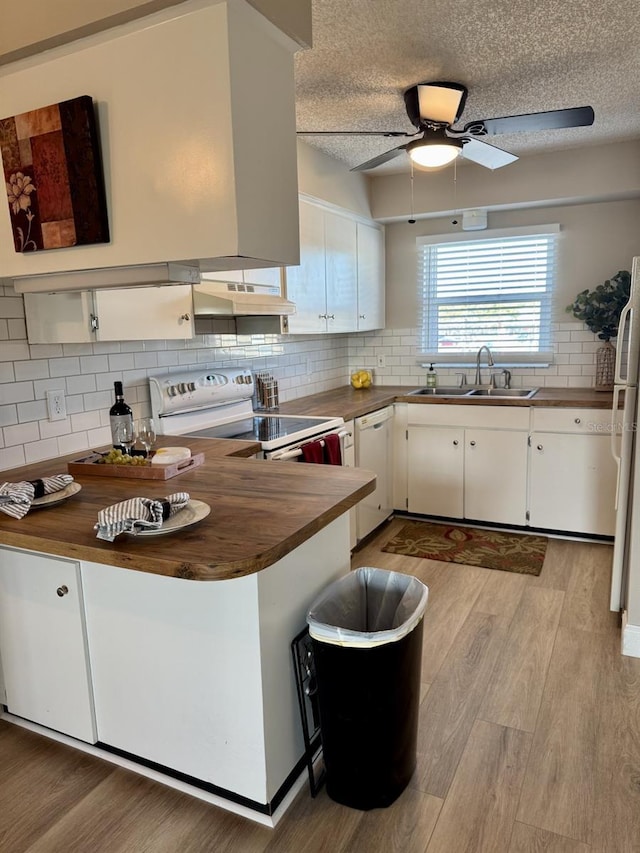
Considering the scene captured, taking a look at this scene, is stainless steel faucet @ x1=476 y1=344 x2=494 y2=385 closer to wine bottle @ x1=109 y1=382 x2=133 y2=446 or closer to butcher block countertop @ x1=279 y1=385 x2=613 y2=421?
butcher block countertop @ x1=279 y1=385 x2=613 y2=421

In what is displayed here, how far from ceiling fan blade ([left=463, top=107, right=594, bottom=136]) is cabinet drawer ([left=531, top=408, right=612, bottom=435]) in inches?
68.6

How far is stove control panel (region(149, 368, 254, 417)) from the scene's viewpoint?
283cm

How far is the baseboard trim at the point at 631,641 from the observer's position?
2514 millimetres

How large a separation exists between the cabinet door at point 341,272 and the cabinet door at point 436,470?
916 millimetres

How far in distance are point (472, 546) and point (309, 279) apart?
6.53ft

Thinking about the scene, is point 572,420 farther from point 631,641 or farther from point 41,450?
point 41,450

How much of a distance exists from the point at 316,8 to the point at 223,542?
186cm

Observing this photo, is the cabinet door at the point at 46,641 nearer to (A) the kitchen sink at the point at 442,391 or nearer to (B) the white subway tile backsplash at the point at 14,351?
(B) the white subway tile backsplash at the point at 14,351

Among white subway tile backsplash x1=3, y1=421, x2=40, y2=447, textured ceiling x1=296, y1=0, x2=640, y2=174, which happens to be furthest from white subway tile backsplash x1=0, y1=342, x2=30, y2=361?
textured ceiling x1=296, y1=0, x2=640, y2=174

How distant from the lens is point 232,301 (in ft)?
8.78

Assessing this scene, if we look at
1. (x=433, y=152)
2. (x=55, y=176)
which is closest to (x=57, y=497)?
(x=55, y=176)

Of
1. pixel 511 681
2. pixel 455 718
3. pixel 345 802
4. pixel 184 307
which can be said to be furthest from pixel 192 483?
pixel 511 681

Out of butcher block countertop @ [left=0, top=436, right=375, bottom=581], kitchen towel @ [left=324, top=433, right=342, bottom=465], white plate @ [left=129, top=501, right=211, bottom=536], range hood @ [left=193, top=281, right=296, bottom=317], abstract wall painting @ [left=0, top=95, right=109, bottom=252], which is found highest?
abstract wall painting @ [left=0, top=95, right=109, bottom=252]

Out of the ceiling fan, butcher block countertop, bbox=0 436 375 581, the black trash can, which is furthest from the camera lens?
the ceiling fan
